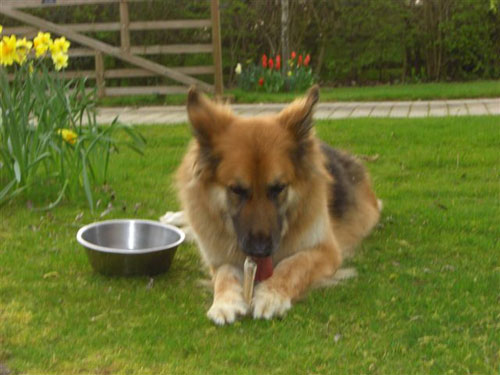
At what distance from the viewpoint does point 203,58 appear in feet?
47.6

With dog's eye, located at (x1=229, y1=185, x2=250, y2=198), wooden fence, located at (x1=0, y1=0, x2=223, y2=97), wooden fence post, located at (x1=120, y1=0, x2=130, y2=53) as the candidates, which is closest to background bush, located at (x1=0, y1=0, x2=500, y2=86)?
wooden fence, located at (x1=0, y1=0, x2=223, y2=97)

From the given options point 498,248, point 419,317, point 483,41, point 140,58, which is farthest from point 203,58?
point 419,317

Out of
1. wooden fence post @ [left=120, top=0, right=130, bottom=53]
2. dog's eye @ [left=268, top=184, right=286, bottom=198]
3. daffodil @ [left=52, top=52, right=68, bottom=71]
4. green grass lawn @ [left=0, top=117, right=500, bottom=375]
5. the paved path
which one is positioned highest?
wooden fence post @ [left=120, top=0, right=130, bottom=53]

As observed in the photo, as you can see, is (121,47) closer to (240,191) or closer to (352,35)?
(352,35)

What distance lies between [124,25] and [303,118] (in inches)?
370

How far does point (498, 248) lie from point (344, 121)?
458cm

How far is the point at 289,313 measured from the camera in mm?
3420

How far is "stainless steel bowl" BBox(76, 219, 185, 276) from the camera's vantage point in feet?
12.8

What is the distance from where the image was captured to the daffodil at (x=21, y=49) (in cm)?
551

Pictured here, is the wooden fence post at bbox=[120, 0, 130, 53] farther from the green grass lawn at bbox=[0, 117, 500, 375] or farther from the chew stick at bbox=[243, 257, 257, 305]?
the chew stick at bbox=[243, 257, 257, 305]

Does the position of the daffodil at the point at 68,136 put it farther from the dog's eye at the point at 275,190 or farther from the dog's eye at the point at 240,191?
the dog's eye at the point at 275,190

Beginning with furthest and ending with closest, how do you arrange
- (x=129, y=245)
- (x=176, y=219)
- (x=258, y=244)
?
(x=176, y=219), (x=129, y=245), (x=258, y=244)

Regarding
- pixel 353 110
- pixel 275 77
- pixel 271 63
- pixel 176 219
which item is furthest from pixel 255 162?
pixel 271 63

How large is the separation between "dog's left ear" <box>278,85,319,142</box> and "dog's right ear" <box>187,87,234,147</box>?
0.34m
